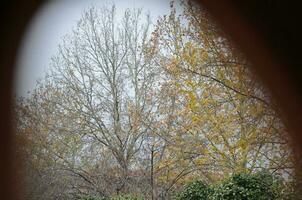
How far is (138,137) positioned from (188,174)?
0.97 meters

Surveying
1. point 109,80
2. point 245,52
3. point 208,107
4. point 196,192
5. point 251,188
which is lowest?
point 251,188

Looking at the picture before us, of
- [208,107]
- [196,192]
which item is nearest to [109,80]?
[208,107]

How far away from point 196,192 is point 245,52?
6.89 feet

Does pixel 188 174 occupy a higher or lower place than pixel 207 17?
lower

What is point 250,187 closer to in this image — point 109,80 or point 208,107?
point 208,107

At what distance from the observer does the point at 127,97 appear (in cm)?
707

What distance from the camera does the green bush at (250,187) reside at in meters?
4.69

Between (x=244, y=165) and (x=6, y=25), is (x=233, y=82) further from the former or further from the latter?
(x=6, y=25)

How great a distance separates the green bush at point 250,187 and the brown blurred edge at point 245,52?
46.4 inches

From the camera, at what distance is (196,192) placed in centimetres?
559

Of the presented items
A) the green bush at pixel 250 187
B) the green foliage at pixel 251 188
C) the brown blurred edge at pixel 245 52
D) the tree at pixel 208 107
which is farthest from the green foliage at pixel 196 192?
the brown blurred edge at pixel 245 52

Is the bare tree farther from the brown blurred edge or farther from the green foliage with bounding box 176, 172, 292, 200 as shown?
the green foliage with bounding box 176, 172, 292, 200

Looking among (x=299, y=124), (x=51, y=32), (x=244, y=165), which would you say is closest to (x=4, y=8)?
(x=51, y=32)

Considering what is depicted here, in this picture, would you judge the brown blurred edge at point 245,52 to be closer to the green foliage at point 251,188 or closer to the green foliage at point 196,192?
the green foliage at point 251,188
